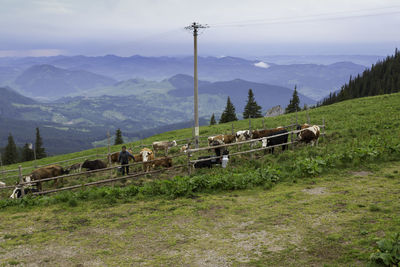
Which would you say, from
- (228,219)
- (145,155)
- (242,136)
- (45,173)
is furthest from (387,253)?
(45,173)

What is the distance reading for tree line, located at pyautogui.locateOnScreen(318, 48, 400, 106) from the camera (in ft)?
338

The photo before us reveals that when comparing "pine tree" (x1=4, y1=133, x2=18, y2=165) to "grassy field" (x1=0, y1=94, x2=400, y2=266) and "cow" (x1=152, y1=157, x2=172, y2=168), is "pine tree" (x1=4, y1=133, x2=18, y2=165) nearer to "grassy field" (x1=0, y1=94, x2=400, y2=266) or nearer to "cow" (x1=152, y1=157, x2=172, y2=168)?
"cow" (x1=152, y1=157, x2=172, y2=168)

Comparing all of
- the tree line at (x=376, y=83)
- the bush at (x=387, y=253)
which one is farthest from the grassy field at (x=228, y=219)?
the tree line at (x=376, y=83)

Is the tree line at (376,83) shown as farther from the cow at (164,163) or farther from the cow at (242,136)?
the cow at (164,163)

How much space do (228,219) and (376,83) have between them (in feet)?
396

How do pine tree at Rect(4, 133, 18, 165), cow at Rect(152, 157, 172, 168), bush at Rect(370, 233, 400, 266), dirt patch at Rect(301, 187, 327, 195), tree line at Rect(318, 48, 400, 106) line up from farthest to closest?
tree line at Rect(318, 48, 400, 106) → pine tree at Rect(4, 133, 18, 165) → cow at Rect(152, 157, 172, 168) → dirt patch at Rect(301, 187, 327, 195) → bush at Rect(370, 233, 400, 266)

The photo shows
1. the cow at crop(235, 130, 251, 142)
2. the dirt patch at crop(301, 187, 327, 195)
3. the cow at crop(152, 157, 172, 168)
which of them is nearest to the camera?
the dirt patch at crop(301, 187, 327, 195)

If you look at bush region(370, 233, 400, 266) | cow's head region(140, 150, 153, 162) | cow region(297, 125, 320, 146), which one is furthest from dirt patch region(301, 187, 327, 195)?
cow's head region(140, 150, 153, 162)

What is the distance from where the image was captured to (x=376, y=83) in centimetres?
11106

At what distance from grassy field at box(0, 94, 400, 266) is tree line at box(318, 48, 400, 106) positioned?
92318mm

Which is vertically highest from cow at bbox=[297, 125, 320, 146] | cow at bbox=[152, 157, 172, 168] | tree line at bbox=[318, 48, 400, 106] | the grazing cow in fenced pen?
tree line at bbox=[318, 48, 400, 106]

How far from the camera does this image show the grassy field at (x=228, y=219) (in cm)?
738

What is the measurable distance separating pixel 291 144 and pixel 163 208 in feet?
36.5

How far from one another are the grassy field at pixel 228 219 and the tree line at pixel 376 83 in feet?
303
